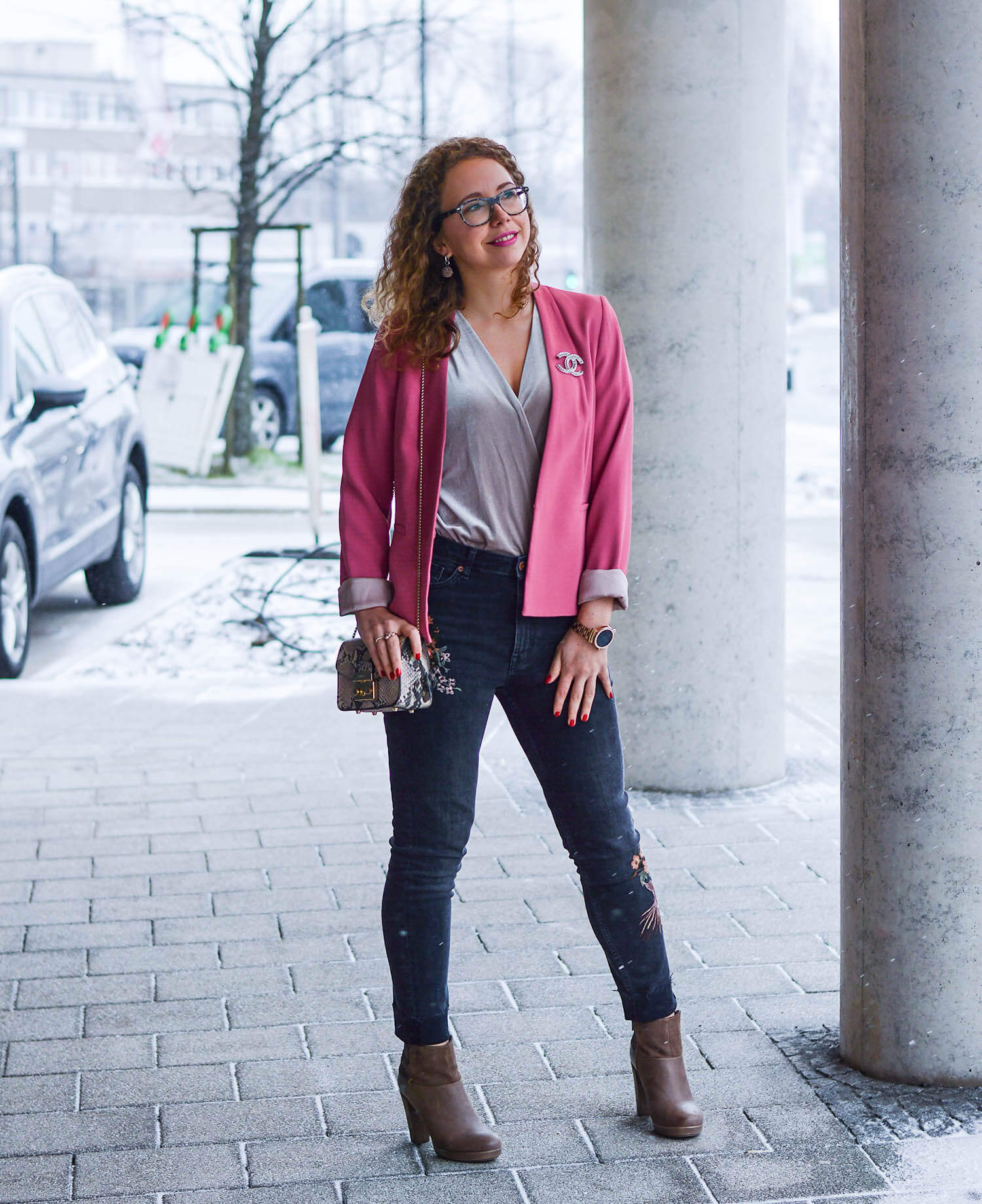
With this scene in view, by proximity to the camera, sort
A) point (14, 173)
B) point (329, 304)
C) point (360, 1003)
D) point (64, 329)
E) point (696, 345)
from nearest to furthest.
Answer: point (360, 1003), point (696, 345), point (64, 329), point (329, 304), point (14, 173)

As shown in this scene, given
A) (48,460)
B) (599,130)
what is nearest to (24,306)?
(48,460)

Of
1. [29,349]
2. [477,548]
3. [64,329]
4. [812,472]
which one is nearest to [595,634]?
[477,548]

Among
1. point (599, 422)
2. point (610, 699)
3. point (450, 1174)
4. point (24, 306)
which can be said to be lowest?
point (450, 1174)

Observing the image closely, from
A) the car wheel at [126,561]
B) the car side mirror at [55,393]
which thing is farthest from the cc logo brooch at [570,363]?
the car wheel at [126,561]

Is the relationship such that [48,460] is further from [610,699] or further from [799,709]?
[610,699]

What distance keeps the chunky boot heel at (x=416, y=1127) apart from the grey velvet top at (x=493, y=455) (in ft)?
3.11

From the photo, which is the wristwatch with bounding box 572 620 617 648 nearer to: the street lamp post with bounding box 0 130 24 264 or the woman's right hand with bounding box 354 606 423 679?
the woman's right hand with bounding box 354 606 423 679

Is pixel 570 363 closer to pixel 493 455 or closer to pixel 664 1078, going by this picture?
pixel 493 455

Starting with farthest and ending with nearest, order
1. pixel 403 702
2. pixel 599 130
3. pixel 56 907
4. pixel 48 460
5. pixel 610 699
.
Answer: pixel 48 460 < pixel 599 130 < pixel 56 907 < pixel 610 699 < pixel 403 702

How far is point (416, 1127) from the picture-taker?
2.97 m

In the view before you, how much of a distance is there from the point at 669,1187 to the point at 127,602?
775cm

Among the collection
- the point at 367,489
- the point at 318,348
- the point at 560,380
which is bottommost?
the point at 367,489

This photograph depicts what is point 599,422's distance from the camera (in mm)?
2902

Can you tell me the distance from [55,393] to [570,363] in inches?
229
